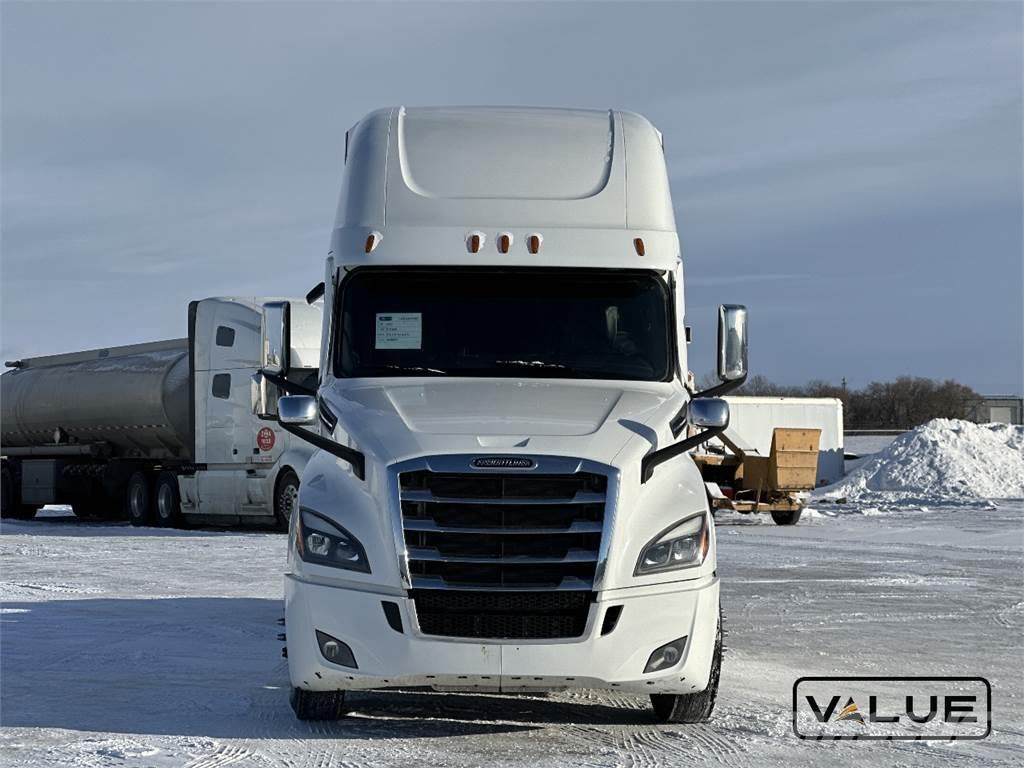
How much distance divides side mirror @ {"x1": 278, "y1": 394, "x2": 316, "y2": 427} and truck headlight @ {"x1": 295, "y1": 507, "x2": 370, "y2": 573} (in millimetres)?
791

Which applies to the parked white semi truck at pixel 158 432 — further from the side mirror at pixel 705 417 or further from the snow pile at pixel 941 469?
the snow pile at pixel 941 469

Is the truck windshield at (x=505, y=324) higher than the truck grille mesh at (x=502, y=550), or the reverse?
the truck windshield at (x=505, y=324)

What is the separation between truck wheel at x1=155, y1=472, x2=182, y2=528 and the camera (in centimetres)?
2659

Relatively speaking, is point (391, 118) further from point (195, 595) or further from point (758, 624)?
point (195, 595)

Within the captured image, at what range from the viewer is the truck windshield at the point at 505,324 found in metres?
8.67

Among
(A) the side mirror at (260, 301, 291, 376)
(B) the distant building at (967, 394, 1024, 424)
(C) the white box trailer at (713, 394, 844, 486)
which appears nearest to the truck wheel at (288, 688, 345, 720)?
(A) the side mirror at (260, 301, 291, 376)

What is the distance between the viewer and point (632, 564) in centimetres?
727

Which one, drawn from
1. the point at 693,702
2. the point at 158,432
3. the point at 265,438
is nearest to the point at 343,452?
the point at 693,702

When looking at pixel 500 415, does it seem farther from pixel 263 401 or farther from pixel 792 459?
pixel 792 459

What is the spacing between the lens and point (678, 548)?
7418 mm

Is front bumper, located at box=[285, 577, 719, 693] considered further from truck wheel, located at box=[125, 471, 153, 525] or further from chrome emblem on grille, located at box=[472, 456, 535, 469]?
truck wheel, located at box=[125, 471, 153, 525]

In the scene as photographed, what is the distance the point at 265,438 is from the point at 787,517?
12.4 meters

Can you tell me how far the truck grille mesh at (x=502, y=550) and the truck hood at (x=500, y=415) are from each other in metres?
0.19

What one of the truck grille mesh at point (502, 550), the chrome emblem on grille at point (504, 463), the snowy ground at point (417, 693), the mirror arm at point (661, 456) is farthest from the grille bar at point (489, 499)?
the snowy ground at point (417, 693)
